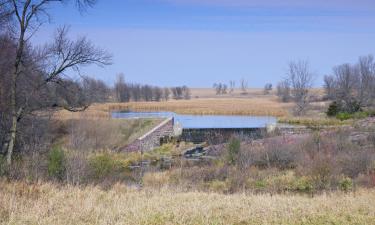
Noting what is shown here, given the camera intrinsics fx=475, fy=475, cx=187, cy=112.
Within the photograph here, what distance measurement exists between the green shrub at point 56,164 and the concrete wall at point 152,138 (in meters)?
18.9

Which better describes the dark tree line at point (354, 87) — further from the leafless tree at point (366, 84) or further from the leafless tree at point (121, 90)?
the leafless tree at point (121, 90)

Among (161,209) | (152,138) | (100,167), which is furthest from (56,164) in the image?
(152,138)

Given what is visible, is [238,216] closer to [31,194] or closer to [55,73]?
[31,194]

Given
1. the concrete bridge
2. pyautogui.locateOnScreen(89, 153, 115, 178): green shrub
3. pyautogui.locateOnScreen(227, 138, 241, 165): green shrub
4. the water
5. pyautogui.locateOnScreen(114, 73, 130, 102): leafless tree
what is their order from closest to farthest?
pyautogui.locateOnScreen(89, 153, 115, 178): green shrub, pyautogui.locateOnScreen(227, 138, 241, 165): green shrub, the concrete bridge, the water, pyautogui.locateOnScreen(114, 73, 130, 102): leafless tree

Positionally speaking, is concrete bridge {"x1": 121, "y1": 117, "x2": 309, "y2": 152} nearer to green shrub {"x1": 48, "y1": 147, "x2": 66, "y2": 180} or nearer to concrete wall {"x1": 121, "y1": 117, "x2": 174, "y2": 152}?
concrete wall {"x1": 121, "y1": 117, "x2": 174, "y2": 152}

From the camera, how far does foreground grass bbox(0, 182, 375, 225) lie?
6871 millimetres

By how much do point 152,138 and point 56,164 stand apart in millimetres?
23221

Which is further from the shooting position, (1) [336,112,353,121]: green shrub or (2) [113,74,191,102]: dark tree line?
(2) [113,74,191,102]: dark tree line

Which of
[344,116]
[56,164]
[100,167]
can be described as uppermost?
[56,164]

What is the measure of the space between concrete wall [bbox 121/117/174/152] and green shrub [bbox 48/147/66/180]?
1890 cm

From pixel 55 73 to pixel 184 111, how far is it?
61.6m

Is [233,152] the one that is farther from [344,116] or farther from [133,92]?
[133,92]

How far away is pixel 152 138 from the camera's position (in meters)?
38.1

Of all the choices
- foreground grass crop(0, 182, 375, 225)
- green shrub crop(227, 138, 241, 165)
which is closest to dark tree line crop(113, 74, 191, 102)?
green shrub crop(227, 138, 241, 165)
